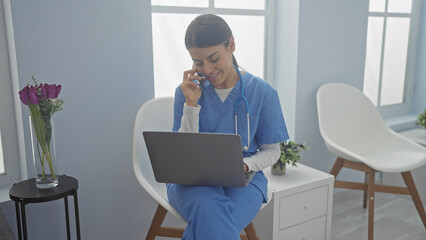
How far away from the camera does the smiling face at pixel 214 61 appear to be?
133 centimetres

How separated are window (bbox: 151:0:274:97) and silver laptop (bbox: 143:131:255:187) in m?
0.75

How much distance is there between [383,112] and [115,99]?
2104 mm

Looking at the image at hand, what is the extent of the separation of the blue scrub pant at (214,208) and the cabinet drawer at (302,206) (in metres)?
0.32

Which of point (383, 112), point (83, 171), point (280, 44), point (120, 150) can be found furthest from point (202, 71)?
point (383, 112)

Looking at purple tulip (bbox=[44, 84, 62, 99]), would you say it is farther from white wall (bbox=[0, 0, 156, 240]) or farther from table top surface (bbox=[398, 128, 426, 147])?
table top surface (bbox=[398, 128, 426, 147])

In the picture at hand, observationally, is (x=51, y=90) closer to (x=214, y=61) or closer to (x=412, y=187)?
(x=214, y=61)

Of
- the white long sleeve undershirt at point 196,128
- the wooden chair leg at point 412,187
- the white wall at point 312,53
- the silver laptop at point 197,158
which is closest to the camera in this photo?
the silver laptop at point 197,158

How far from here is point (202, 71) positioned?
1391 mm

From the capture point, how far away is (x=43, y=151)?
1.30 meters

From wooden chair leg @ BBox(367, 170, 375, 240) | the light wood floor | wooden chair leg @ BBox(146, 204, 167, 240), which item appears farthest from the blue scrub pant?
the light wood floor

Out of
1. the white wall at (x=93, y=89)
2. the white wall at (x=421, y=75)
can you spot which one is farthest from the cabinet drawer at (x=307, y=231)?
the white wall at (x=421, y=75)

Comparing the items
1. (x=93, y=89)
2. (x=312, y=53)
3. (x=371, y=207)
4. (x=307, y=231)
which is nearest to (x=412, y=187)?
(x=371, y=207)

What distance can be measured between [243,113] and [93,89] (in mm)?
628

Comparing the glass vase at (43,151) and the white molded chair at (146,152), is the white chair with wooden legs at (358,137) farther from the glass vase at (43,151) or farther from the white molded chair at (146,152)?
the glass vase at (43,151)
